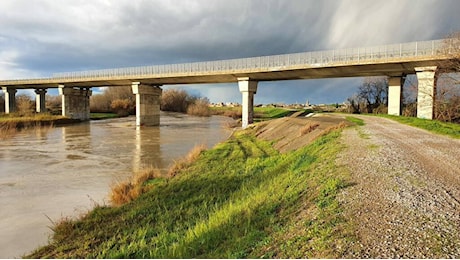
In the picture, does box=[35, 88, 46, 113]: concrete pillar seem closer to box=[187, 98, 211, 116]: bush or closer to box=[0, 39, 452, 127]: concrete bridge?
box=[0, 39, 452, 127]: concrete bridge

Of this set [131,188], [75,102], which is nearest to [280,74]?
[131,188]

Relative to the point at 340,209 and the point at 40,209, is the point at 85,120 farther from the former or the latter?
the point at 340,209

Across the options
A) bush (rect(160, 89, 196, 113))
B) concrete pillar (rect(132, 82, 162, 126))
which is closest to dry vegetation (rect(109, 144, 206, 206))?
concrete pillar (rect(132, 82, 162, 126))

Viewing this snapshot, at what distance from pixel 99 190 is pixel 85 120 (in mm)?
61112

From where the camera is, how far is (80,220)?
8367mm

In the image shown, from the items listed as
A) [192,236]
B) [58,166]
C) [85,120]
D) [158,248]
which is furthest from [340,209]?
[85,120]

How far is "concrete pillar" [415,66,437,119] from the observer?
29438mm

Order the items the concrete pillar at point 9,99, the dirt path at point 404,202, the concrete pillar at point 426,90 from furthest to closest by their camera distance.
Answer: the concrete pillar at point 9,99, the concrete pillar at point 426,90, the dirt path at point 404,202

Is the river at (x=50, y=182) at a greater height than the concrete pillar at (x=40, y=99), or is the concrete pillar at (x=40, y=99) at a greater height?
the concrete pillar at (x=40, y=99)

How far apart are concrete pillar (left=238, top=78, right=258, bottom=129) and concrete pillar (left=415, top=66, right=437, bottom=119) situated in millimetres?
21609

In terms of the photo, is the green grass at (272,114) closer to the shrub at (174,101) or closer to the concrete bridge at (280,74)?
the concrete bridge at (280,74)

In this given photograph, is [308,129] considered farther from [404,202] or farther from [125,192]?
[404,202]

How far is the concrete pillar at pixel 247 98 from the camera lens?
42594 millimetres

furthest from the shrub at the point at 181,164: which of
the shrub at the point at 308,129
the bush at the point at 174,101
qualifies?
the bush at the point at 174,101
